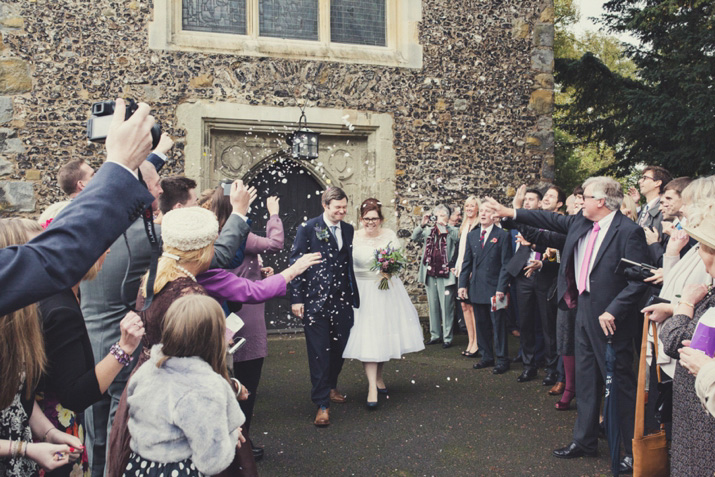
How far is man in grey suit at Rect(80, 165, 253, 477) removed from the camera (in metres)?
3.46

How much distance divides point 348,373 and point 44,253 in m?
6.49

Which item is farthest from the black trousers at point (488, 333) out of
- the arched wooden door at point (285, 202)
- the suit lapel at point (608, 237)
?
the arched wooden door at point (285, 202)

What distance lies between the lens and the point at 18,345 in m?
2.07

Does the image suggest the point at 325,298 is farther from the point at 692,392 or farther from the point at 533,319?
the point at 692,392

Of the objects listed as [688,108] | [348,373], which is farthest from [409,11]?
[348,373]

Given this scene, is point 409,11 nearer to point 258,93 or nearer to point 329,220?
point 258,93

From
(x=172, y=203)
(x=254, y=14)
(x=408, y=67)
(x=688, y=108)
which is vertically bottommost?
(x=172, y=203)

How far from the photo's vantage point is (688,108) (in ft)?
32.8

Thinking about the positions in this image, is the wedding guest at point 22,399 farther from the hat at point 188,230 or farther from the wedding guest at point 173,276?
the hat at point 188,230

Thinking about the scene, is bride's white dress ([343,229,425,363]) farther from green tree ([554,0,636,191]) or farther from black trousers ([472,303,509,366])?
green tree ([554,0,636,191])

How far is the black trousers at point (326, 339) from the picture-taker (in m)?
5.62

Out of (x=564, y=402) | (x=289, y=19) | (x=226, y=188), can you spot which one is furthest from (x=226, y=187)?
(x=289, y=19)

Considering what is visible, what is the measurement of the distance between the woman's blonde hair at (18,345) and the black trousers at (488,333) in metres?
6.07

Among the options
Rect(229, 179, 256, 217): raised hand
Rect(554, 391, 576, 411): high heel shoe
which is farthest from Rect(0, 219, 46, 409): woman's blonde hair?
Rect(554, 391, 576, 411): high heel shoe
